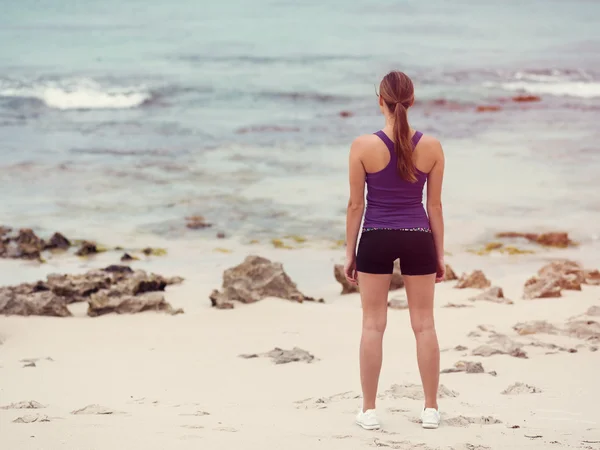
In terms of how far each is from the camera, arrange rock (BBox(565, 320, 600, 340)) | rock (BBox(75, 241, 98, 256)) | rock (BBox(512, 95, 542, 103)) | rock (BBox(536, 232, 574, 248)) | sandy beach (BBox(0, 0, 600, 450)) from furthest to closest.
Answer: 1. rock (BBox(512, 95, 542, 103))
2. rock (BBox(536, 232, 574, 248))
3. rock (BBox(75, 241, 98, 256))
4. rock (BBox(565, 320, 600, 340))
5. sandy beach (BBox(0, 0, 600, 450))

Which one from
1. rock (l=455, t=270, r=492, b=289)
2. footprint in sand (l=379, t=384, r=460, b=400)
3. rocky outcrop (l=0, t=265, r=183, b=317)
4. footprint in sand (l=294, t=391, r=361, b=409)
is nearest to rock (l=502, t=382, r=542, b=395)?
footprint in sand (l=379, t=384, r=460, b=400)

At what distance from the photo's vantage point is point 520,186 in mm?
14359

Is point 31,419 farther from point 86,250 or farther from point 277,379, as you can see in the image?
point 86,250

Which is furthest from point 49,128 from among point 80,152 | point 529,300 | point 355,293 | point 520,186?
point 529,300

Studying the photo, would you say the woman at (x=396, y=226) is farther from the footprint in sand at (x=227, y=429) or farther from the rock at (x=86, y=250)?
the rock at (x=86, y=250)

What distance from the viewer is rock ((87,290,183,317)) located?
652 cm

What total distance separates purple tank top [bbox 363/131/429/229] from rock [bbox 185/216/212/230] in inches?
333

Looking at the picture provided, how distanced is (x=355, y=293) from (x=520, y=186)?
7475 millimetres

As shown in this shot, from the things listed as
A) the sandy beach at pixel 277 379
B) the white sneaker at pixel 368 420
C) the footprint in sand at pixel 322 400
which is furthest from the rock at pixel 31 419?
the white sneaker at pixel 368 420

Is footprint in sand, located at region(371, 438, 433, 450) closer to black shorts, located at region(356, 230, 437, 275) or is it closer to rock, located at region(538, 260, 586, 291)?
black shorts, located at region(356, 230, 437, 275)

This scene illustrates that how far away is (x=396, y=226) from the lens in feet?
12.5

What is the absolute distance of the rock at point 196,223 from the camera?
12219 mm

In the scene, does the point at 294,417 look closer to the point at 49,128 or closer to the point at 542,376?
the point at 542,376

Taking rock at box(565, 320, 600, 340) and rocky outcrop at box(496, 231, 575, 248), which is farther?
rocky outcrop at box(496, 231, 575, 248)
